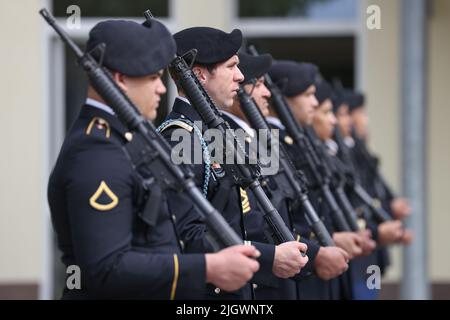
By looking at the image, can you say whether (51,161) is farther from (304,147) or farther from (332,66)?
(304,147)

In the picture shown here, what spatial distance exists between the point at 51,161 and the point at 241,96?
15.0ft

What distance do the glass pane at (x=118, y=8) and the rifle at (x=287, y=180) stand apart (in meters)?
4.20

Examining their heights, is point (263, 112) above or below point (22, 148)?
above

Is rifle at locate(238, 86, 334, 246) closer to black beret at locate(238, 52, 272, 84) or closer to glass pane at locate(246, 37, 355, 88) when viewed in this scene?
A: black beret at locate(238, 52, 272, 84)

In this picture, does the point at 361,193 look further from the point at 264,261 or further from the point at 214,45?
the point at 264,261

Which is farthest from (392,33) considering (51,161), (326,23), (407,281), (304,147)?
(304,147)

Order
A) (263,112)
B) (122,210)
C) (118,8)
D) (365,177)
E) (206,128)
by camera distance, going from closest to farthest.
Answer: (122,210)
(206,128)
(263,112)
(365,177)
(118,8)

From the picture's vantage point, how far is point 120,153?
10.5 ft

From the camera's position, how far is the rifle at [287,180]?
452 centimetres

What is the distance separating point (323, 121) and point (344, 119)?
1.43m

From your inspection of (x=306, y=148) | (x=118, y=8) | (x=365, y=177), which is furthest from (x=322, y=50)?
(x=306, y=148)

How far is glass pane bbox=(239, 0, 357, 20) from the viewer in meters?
9.12

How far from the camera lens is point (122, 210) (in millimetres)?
3117

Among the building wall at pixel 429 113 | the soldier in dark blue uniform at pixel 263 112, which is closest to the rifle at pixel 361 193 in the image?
the building wall at pixel 429 113
